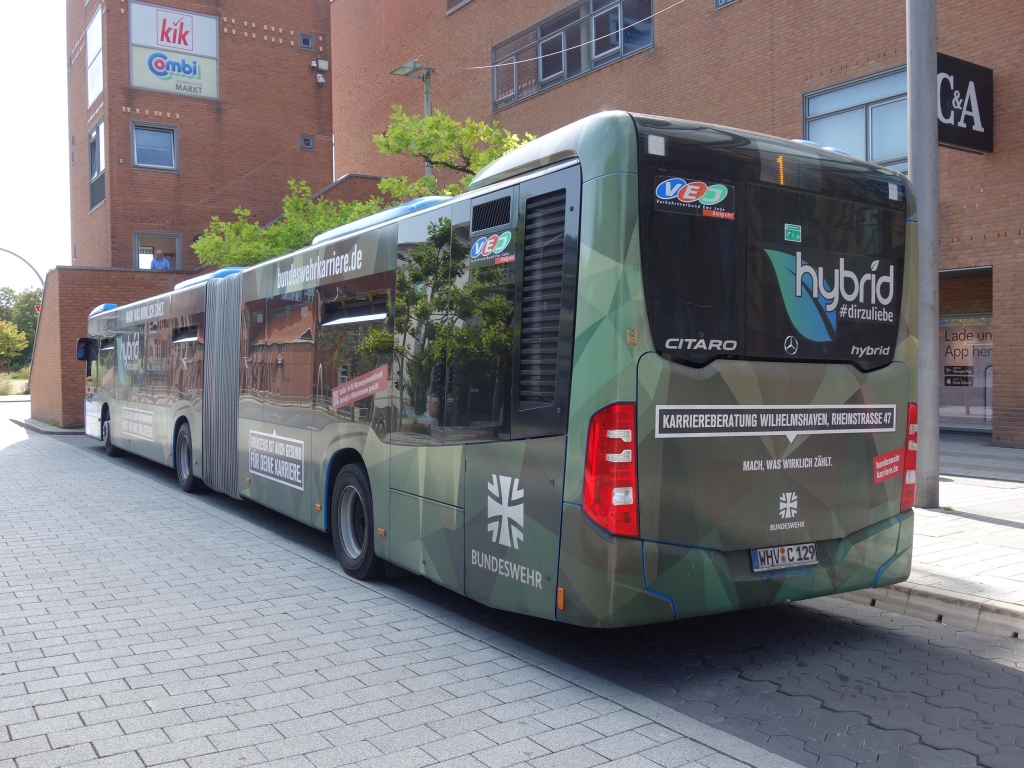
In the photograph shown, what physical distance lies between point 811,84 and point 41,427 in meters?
21.3

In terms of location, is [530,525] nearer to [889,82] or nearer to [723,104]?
[889,82]

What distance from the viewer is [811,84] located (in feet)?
57.9

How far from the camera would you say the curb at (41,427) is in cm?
2385

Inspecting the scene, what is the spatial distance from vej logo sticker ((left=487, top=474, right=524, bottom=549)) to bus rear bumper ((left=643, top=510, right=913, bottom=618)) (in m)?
0.84

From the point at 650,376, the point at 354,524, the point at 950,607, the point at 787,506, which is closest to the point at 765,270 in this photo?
the point at 650,376

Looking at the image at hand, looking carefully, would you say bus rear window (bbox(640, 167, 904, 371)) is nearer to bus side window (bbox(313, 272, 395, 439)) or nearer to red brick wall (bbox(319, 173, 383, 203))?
bus side window (bbox(313, 272, 395, 439))

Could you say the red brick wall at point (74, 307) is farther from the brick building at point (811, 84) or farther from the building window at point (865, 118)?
the building window at point (865, 118)

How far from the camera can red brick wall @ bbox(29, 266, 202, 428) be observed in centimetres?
2489

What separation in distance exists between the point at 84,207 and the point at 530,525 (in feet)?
103

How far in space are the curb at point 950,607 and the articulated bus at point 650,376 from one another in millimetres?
733

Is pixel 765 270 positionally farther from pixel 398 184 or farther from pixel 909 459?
pixel 398 184

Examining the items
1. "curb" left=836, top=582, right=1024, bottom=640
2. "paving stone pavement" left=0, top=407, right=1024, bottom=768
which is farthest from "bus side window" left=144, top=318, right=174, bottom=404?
"curb" left=836, top=582, right=1024, bottom=640

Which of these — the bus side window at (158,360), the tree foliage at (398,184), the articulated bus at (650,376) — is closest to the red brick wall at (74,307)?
the tree foliage at (398,184)

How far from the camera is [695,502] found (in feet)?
16.1
